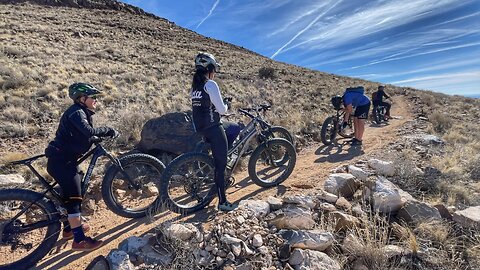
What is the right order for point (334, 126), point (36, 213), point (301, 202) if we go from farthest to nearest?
point (334, 126)
point (301, 202)
point (36, 213)

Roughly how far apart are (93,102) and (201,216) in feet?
7.59

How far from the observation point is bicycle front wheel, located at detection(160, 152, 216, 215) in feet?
15.3

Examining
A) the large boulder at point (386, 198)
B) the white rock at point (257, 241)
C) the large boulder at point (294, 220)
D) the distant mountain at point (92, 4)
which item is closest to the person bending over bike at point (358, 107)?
the large boulder at point (386, 198)

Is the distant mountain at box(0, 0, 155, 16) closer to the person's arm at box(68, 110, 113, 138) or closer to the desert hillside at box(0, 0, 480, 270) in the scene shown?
the desert hillside at box(0, 0, 480, 270)

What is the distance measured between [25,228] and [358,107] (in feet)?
28.3

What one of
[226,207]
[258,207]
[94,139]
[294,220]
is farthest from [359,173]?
[94,139]

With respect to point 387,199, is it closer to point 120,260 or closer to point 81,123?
point 120,260

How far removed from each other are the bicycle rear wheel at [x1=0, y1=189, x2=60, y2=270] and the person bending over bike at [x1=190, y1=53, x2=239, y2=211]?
88.6 inches

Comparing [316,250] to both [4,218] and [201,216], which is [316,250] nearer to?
[201,216]

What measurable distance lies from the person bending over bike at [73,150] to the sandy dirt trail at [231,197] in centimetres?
26

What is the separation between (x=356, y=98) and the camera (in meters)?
9.62

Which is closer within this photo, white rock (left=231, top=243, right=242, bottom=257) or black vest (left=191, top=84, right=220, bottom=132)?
white rock (left=231, top=243, right=242, bottom=257)

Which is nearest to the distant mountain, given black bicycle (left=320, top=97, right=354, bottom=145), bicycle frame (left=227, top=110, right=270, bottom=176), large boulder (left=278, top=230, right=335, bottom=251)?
black bicycle (left=320, top=97, right=354, bottom=145)

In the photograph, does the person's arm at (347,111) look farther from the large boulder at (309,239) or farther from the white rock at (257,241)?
the white rock at (257,241)
